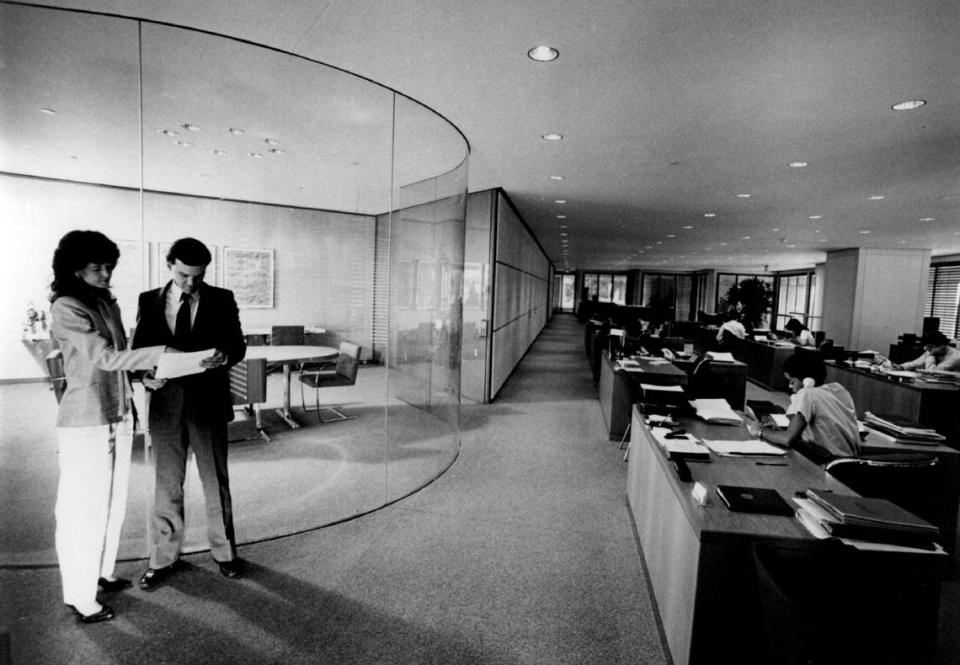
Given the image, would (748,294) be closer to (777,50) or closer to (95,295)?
(777,50)

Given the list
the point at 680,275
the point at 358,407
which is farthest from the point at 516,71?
the point at 680,275

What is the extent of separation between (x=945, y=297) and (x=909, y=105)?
15.8m

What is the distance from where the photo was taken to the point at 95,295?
2520 millimetres

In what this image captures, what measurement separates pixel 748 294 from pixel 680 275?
13034mm

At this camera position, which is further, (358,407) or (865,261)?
(865,261)

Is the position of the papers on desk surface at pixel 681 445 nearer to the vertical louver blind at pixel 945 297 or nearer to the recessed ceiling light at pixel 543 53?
the recessed ceiling light at pixel 543 53

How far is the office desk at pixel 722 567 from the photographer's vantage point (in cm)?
185

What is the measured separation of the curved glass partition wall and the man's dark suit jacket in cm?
40

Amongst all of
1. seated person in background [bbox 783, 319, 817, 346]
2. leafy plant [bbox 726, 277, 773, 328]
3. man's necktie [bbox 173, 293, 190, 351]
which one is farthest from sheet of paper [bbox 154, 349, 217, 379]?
leafy plant [bbox 726, 277, 773, 328]

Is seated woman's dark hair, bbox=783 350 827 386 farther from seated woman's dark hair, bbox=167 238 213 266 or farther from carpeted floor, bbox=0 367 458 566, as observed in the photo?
seated woman's dark hair, bbox=167 238 213 266

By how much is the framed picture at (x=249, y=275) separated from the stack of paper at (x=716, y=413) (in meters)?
3.50

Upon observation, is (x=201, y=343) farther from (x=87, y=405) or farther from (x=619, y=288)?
(x=619, y=288)

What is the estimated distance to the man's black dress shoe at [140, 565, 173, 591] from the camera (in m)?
2.79

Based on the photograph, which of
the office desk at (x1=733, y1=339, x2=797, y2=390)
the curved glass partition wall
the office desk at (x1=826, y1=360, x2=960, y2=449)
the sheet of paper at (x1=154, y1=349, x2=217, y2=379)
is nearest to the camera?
the sheet of paper at (x1=154, y1=349, x2=217, y2=379)
